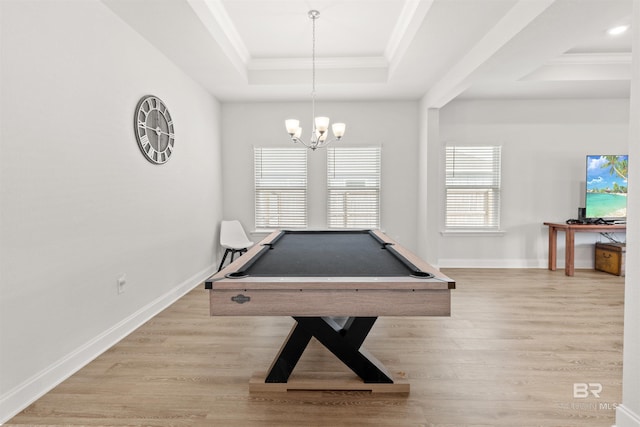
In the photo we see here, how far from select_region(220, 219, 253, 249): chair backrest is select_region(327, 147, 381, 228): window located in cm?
134

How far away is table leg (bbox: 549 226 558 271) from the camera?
198 inches

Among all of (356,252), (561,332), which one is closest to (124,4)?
(356,252)

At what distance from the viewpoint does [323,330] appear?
200 cm

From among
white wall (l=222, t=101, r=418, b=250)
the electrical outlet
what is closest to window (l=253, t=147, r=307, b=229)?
white wall (l=222, t=101, r=418, b=250)

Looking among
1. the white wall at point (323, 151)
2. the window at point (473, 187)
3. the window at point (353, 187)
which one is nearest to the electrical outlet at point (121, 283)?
the white wall at point (323, 151)

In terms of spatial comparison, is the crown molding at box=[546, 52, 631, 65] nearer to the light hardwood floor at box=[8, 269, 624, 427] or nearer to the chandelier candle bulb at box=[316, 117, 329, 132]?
the light hardwood floor at box=[8, 269, 624, 427]

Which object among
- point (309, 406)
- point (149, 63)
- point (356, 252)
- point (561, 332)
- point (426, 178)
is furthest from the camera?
point (426, 178)

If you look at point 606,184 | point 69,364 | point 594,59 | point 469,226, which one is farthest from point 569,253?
point 69,364

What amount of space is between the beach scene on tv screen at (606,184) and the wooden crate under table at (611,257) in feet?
1.49

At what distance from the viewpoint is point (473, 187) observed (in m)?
5.27

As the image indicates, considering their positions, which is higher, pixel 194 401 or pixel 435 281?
pixel 435 281

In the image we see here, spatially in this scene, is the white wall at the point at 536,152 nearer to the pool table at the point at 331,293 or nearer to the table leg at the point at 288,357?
the pool table at the point at 331,293

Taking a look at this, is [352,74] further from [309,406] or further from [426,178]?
[309,406]

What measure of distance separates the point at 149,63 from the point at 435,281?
3.22 meters
